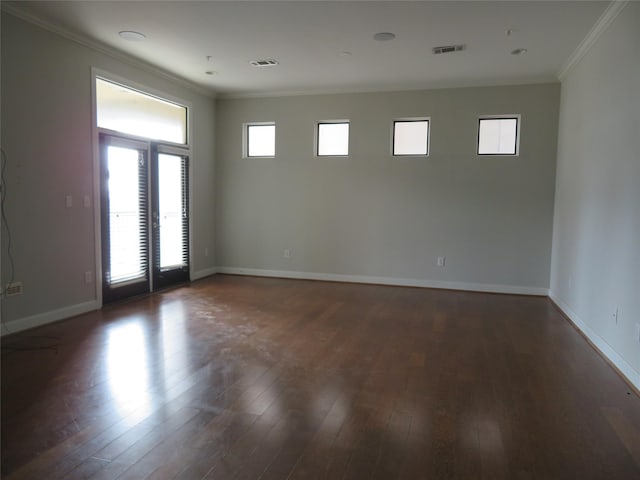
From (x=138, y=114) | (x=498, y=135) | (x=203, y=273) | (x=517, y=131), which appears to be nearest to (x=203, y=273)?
(x=203, y=273)

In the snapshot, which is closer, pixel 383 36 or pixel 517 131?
pixel 383 36

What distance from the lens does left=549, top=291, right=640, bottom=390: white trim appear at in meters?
3.06

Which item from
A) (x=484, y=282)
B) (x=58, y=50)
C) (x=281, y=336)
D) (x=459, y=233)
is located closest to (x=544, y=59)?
(x=459, y=233)

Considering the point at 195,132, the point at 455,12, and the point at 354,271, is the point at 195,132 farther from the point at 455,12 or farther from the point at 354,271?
the point at 455,12

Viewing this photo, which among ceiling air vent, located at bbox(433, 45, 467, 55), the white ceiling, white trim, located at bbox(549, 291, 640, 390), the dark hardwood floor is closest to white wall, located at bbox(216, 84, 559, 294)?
the white ceiling

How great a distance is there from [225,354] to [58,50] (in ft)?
11.4

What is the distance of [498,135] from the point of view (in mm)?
6102

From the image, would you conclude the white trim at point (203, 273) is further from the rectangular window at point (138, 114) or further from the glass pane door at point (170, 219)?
the rectangular window at point (138, 114)

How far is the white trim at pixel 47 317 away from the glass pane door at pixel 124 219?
28 centimetres

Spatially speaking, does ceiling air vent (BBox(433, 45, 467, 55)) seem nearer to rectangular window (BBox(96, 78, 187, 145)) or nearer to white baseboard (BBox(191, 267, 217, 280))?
rectangular window (BBox(96, 78, 187, 145))

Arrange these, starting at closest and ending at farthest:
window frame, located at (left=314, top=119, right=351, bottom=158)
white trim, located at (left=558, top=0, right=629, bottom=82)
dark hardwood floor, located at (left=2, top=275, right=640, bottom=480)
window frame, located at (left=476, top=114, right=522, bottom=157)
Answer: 1. dark hardwood floor, located at (left=2, top=275, right=640, bottom=480)
2. white trim, located at (left=558, top=0, right=629, bottom=82)
3. window frame, located at (left=476, top=114, right=522, bottom=157)
4. window frame, located at (left=314, top=119, right=351, bottom=158)

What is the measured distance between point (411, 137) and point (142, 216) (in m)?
3.97

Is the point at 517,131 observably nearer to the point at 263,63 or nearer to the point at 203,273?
the point at 263,63

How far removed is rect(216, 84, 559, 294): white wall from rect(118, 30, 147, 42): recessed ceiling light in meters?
2.63
